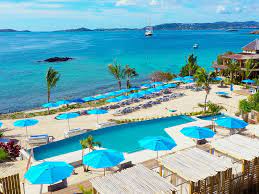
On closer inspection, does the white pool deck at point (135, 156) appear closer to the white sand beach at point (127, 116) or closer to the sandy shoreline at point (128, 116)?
the white sand beach at point (127, 116)

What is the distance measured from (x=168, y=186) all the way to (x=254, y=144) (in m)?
4.29

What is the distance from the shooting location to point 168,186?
757cm

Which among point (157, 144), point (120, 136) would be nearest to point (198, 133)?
point (157, 144)

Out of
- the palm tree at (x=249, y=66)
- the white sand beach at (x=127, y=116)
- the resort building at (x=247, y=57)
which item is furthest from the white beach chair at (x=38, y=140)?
the resort building at (x=247, y=57)

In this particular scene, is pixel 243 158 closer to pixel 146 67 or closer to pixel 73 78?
pixel 73 78

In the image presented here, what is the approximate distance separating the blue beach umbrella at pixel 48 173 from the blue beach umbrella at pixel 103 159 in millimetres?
1012

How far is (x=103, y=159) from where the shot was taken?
1126cm

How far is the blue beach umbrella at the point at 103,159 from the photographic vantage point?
11.0 metres

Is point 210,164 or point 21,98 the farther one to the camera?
point 21,98

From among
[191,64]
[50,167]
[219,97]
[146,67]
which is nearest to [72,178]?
[50,167]

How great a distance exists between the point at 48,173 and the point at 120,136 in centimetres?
950

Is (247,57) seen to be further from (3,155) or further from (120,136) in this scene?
(3,155)

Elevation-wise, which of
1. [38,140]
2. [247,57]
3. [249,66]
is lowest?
[38,140]

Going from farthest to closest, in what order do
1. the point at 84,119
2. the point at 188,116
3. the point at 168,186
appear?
the point at 84,119 < the point at 188,116 < the point at 168,186
